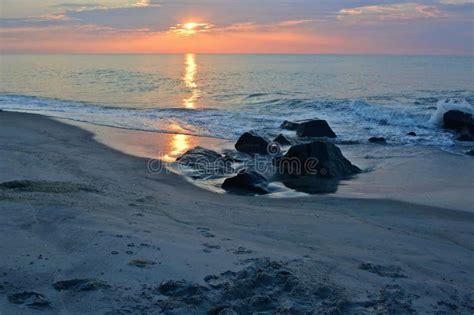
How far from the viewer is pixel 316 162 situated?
10047 mm

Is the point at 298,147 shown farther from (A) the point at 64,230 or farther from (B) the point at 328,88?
(B) the point at 328,88

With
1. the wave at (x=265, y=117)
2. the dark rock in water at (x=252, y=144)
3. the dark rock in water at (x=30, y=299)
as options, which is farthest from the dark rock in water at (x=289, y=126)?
the dark rock in water at (x=30, y=299)

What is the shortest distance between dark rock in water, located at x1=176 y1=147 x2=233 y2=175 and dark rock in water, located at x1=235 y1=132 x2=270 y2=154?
3.27ft

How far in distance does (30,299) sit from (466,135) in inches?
572

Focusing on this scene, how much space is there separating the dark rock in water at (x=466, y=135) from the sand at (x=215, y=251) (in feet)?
28.0

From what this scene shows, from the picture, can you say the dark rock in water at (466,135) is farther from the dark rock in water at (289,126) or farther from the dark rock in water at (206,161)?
the dark rock in water at (206,161)

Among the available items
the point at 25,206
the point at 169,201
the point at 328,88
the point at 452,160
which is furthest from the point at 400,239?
the point at 328,88

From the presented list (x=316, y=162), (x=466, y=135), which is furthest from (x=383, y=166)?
(x=466, y=135)

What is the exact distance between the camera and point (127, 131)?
1583 cm

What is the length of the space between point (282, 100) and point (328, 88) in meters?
10.3

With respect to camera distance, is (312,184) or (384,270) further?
(312,184)

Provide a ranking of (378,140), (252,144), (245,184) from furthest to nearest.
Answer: (378,140)
(252,144)
(245,184)

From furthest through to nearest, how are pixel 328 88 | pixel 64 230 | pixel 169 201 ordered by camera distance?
1. pixel 328 88
2. pixel 169 201
3. pixel 64 230

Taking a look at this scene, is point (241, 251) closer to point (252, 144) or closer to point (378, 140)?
point (252, 144)
